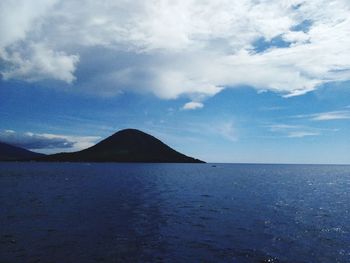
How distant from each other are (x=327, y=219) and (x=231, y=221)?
16.1 metres

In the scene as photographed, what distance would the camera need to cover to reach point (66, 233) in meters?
35.9

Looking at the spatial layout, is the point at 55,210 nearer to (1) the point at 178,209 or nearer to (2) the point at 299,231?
(1) the point at 178,209

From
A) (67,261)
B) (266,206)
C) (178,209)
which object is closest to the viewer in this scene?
(67,261)

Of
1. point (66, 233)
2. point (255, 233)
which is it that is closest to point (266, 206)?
point (255, 233)

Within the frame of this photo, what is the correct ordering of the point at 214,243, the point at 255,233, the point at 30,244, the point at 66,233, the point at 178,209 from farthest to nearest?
the point at 178,209 < the point at 255,233 < the point at 66,233 < the point at 214,243 < the point at 30,244

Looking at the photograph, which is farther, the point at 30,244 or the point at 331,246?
the point at 331,246

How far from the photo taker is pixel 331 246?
33875mm

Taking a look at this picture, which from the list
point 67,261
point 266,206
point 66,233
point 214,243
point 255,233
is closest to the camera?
point 67,261

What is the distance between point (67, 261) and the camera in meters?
26.7

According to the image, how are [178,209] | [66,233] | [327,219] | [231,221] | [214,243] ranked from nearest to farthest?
[214,243], [66,233], [231,221], [327,219], [178,209]

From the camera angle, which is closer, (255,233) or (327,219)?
(255,233)

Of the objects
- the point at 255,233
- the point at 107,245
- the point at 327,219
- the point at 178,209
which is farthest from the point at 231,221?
the point at 107,245

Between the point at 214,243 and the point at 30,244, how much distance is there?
18196 mm

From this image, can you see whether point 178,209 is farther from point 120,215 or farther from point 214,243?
point 214,243
